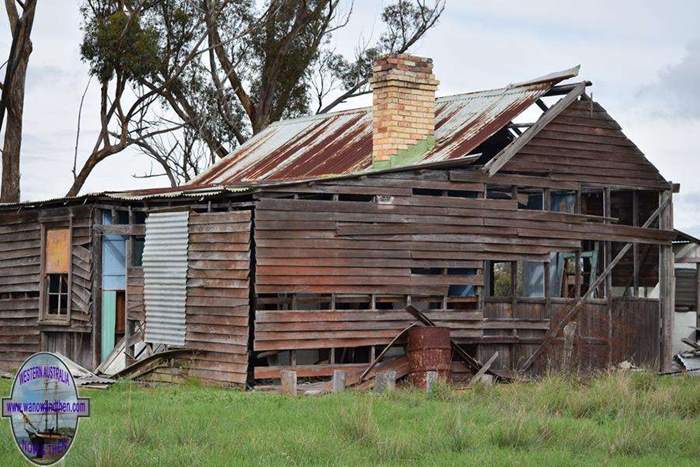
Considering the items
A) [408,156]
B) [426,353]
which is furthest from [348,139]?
[426,353]

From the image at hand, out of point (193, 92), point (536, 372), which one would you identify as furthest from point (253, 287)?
point (193, 92)

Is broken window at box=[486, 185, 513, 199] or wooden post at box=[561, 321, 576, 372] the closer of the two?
broken window at box=[486, 185, 513, 199]

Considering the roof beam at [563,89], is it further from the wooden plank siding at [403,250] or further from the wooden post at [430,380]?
the wooden post at [430,380]

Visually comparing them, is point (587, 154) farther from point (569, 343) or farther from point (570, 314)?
point (569, 343)

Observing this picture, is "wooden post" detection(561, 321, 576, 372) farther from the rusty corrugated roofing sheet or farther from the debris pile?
the rusty corrugated roofing sheet

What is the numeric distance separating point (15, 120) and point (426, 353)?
17.1 meters

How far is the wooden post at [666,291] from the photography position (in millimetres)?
24312

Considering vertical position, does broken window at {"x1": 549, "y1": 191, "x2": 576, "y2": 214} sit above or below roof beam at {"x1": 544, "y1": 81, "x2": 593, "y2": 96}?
below

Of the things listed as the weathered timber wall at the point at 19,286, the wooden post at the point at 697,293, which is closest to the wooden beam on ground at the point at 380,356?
the weathered timber wall at the point at 19,286

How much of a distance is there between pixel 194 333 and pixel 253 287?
5.18ft

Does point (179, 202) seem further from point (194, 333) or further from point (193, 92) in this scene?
point (193, 92)

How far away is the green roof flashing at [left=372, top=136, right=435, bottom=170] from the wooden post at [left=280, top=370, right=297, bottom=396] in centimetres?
456

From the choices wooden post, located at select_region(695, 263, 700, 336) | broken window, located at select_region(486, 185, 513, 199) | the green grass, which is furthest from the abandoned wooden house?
the green grass

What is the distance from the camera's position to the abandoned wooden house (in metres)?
19.9
